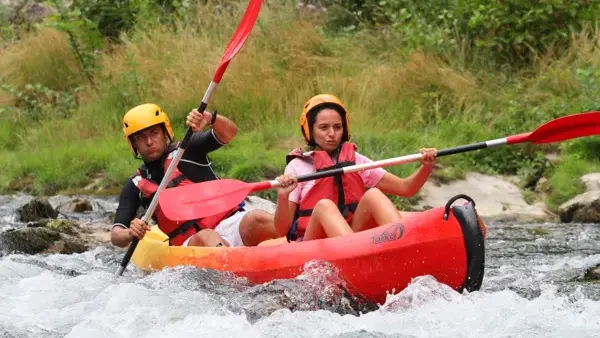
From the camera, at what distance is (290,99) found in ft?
37.3

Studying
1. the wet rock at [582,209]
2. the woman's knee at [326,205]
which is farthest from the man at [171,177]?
the wet rock at [582,209]

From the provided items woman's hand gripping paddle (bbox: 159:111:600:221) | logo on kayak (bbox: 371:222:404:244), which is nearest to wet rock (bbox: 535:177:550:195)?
woman's hand gripping paddle (bbox: 159:111:600:221)

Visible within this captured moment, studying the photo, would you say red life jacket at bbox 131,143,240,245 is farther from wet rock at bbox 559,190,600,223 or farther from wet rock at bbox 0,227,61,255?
wet rock at bbox 559,190,600,223

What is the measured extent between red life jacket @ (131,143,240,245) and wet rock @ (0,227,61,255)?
127 cm

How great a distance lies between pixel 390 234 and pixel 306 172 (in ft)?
3.01

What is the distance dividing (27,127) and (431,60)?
4.74m

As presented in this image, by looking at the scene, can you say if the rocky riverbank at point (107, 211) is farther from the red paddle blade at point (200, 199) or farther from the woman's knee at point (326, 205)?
the woman's knee at point (326, 205)

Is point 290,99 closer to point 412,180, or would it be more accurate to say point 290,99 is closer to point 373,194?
point 412,180

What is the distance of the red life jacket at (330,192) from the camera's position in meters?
5.76

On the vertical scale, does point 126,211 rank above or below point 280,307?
above

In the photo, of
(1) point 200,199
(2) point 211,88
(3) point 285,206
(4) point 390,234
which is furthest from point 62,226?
(4) point 390,234

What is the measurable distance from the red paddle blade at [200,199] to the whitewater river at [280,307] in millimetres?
306

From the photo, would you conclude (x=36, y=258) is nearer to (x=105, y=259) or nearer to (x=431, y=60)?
(x=105, y=259)

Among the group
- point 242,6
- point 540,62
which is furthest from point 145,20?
point 540,62
